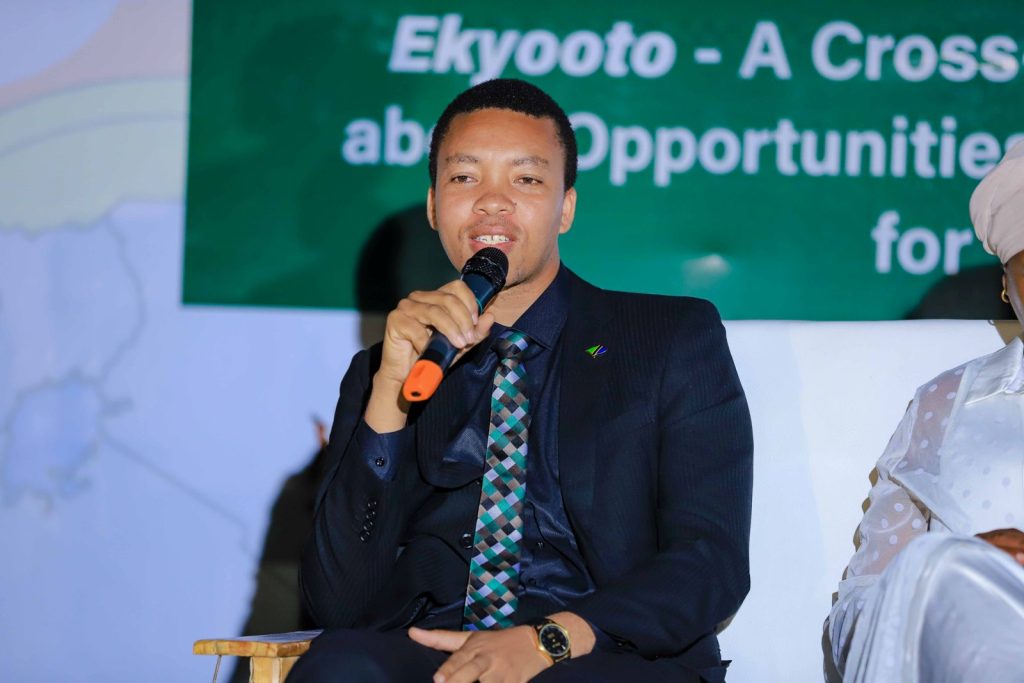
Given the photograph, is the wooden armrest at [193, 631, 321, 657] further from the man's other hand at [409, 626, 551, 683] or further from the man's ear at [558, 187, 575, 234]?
the man's ear at [558, 187, 575, 234]

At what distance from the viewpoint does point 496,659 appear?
1987 mm

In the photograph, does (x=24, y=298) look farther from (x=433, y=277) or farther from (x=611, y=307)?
(x=611, y=307)

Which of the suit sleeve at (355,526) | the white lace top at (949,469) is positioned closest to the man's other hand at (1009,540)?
the white lace top at (949,469)

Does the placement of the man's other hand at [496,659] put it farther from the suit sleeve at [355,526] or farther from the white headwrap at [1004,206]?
the white headwrap at [1004,206]

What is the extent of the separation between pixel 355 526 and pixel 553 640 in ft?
1.52

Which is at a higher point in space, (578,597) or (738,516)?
(738,516)

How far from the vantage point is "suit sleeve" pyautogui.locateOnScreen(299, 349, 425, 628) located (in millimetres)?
2326

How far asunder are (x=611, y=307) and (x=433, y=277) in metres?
1.16

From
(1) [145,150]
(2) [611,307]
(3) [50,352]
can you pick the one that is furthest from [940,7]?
(3) [50,352]

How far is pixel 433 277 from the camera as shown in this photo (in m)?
3.66

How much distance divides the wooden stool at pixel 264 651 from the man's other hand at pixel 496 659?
0.89 ft

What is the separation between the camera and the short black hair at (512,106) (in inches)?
103

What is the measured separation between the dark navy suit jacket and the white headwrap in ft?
1.75

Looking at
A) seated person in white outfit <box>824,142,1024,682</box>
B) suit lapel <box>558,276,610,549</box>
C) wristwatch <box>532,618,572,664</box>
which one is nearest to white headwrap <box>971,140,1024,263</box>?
seated person in white outfit <box>824,142,1024,682</box>
